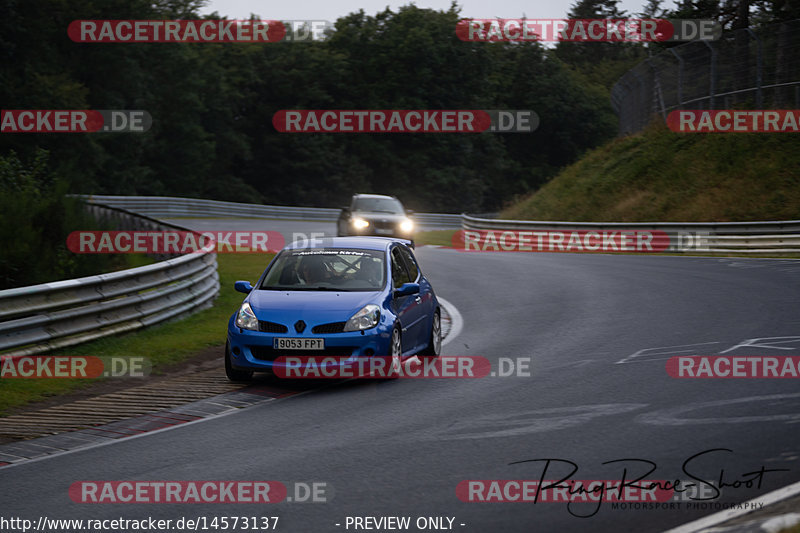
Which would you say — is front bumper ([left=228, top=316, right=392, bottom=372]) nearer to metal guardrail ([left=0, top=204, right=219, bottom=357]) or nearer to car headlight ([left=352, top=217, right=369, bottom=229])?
metal guardrail ([left=0, top=204, right=219, bottom=357])

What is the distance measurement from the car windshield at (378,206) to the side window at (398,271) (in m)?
18.2

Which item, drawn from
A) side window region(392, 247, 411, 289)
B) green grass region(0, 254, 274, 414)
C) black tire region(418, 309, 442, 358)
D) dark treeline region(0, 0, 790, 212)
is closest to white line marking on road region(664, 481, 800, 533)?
side window region(392, 247, 411, 289)

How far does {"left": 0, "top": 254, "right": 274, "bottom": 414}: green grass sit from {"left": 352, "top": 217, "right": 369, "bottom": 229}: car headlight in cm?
1204

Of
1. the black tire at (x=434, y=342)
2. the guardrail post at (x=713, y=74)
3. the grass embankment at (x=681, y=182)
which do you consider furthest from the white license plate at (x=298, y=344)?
the guardrail post at (x=713, y=74)

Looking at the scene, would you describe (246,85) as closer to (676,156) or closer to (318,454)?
(676,156)

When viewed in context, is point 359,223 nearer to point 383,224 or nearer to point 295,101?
point 383,224

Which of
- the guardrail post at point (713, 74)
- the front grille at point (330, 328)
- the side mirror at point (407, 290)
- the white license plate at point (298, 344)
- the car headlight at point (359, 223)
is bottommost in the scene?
the white license plate at point (298, 344)

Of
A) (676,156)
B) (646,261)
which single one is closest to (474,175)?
(676,156)

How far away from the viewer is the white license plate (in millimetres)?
9922

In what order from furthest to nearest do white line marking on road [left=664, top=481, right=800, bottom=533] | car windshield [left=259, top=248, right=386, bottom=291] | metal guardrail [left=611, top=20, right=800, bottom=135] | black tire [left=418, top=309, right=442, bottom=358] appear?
metal guardrail [left=611, top=20, right=800, bottom=135] → black tire [left=418, top=309, right=442, bottom=358] → car windshield [left=259, top=248, right=386, bottom=291] → white line marking on road [left=664, top=481, right=800, bottom=533]

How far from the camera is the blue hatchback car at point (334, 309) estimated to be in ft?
32.8

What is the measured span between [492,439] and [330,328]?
299 centimetres

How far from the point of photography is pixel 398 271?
11.7 metres

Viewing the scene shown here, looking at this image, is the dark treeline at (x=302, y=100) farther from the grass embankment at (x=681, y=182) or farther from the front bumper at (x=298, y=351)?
the front bumper at (x=298, y=351)
